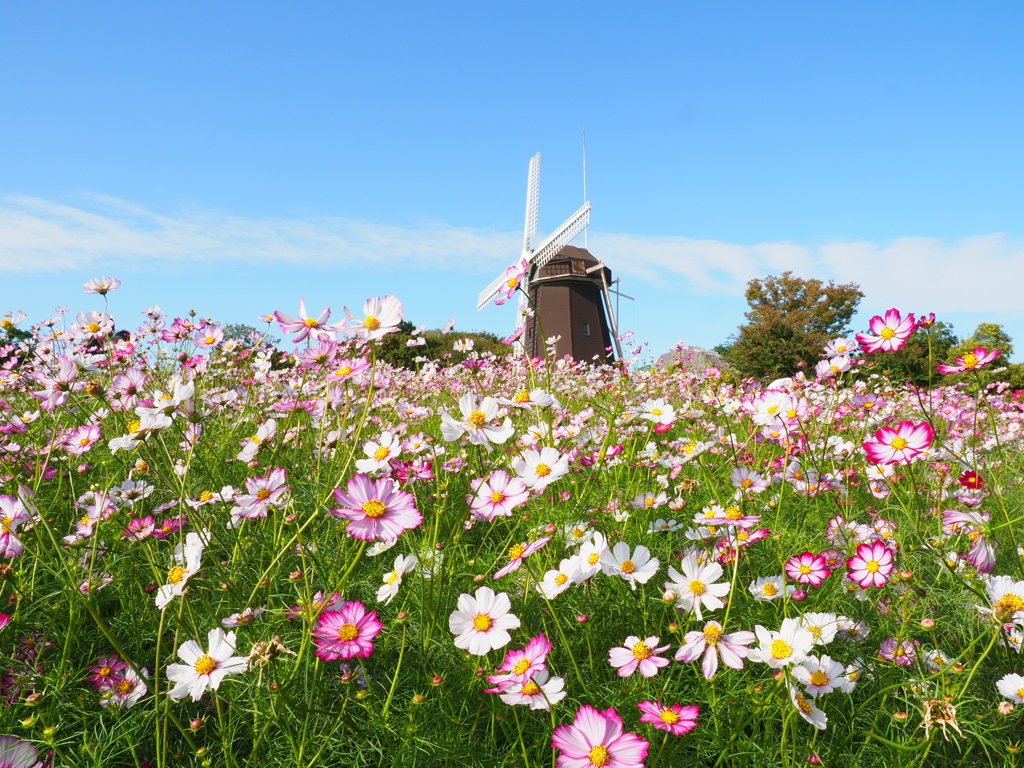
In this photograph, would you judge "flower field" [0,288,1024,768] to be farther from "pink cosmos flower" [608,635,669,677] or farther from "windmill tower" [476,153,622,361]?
"windmill tower" [476,153,622,361]

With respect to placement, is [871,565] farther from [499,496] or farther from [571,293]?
[571,293]

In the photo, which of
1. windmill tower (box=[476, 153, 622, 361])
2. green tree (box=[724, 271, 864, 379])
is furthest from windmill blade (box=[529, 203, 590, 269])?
green tree (box=[724, 271, 864, 379])

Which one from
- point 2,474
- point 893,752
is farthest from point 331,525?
point 893,752

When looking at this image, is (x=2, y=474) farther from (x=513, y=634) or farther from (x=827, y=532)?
(x=827, y=532)

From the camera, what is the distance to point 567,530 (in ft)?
5.18

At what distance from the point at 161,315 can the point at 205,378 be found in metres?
0.62

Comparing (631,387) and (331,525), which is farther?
→ (631,387)

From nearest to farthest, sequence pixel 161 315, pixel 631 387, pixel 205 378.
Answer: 1. pixel 205 378
2. pixel 161 315
3. pixel 631 387

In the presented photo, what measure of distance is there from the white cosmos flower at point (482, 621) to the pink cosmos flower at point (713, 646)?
0.33m

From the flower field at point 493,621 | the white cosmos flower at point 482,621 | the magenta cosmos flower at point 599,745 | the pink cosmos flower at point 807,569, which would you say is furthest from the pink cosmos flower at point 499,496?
the pink cosmos flower at point 807,569

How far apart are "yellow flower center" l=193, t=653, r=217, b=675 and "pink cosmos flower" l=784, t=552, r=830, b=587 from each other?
134 centimetres

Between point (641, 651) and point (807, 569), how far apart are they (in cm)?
65


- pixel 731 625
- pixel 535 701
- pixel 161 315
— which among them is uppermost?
pixel 161 315

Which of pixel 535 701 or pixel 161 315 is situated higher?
pixel 161 315
